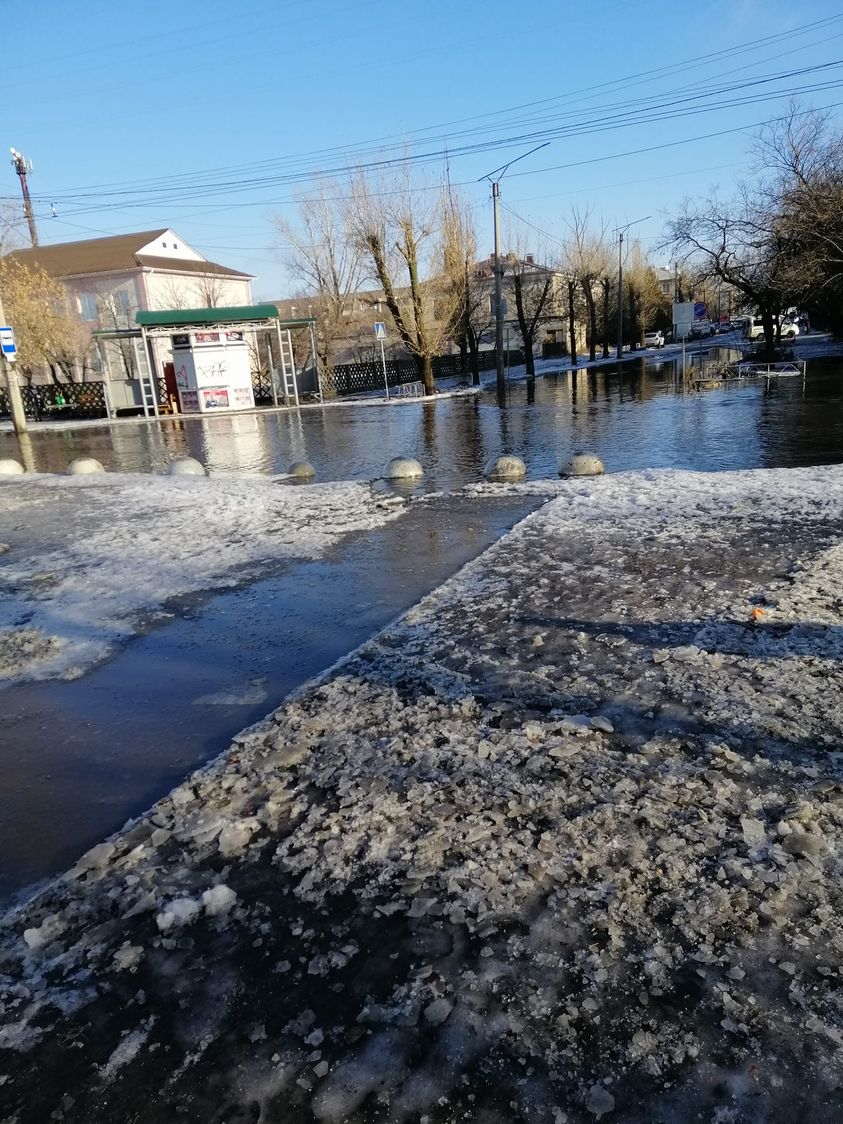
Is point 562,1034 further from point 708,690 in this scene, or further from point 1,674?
point 1,674

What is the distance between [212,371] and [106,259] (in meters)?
28.1

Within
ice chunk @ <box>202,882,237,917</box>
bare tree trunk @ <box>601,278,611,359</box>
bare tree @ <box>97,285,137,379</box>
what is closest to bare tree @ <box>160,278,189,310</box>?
bare tree @ <box>97,285,137,379</box>

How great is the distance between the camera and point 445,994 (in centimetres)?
214

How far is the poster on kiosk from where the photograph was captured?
1235 inches

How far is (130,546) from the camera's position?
8305 millimetres

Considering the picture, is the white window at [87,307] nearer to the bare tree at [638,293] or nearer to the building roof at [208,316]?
the building roof at [208,316]

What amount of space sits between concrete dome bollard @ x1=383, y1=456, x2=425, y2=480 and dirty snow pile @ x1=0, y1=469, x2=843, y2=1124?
771cm

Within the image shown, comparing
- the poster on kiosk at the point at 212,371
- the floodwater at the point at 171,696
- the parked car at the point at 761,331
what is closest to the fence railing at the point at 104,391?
the poster on kiosk at the point at 212,371

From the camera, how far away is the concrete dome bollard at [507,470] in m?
11.3

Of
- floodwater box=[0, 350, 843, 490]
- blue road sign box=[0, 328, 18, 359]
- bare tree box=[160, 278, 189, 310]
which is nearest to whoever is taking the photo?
floodwater box=[0, 350, 843, 490]

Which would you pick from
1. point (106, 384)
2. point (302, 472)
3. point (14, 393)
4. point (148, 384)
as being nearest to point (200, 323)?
point (148, 384)

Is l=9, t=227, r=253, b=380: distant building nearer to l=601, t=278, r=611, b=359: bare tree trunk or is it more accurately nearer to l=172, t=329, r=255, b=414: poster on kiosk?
l=172, t=329, r=255, b=414: poster on kiosk

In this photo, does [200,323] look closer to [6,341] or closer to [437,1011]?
[6,341]

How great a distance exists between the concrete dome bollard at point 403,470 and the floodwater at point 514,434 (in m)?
0.25
